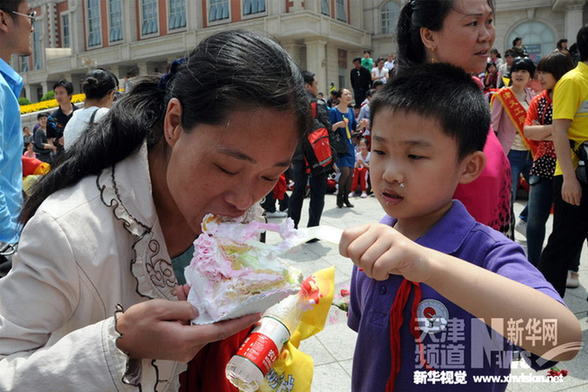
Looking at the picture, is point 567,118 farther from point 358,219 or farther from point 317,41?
point 317,41

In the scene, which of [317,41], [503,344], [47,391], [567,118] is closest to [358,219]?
[567,118]

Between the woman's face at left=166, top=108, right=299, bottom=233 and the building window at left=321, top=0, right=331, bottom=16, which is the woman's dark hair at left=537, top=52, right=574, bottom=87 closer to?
the woman's face at left=166, top=108, right=299, bottom=233

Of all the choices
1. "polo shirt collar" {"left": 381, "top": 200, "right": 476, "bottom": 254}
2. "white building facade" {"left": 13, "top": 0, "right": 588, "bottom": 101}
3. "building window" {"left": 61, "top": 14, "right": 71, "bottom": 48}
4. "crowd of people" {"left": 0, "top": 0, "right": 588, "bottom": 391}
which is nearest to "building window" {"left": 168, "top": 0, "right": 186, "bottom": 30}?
"white building facade" {"left": 13, "top": 0, "right": 588, "bottom": 101}

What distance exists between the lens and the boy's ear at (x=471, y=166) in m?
1.37

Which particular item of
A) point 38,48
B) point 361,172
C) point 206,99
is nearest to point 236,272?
point 206,99

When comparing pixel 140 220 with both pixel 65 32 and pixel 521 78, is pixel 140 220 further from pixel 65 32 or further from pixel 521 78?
pixel 65 32

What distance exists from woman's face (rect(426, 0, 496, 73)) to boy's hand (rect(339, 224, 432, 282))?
992 mm

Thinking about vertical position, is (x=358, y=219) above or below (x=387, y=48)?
below

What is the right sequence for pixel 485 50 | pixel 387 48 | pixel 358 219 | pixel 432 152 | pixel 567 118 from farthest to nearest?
pixel 387 48, pixel 358 219, pixel 567 118, pixel 485 50, pixel 432 152

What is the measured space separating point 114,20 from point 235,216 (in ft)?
113

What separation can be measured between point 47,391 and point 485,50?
1.68 metres

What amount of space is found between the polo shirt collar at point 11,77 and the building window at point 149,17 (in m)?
29.5

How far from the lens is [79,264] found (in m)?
1.15

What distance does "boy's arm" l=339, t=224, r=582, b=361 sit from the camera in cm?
A: 97
